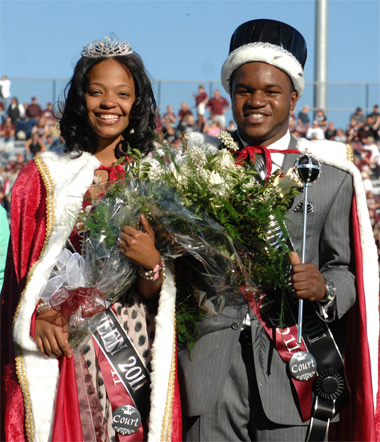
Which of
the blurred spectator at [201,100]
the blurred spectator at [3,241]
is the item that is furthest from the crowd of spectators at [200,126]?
the blurred spectator at [3,241]

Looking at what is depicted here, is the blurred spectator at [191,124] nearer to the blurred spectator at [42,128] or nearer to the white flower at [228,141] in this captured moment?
the blurred spectator at [42,128]

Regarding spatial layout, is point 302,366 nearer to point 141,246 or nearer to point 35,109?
point 141,246

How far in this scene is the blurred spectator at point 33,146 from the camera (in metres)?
20.1

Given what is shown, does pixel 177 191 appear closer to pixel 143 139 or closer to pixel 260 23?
pixel 143 139

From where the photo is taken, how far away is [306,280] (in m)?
3.13

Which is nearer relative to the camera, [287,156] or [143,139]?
[287,156]

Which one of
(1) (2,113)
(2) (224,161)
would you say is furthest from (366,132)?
(2) (224,161)

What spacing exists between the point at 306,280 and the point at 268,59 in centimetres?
98

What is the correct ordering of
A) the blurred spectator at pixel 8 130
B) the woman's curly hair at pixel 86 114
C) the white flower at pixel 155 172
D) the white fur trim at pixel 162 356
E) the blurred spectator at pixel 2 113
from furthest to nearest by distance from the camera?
1. the blurred spectator at pixel 2 113
2. the blurred spectator at pixel 8 130
3. the woman's curly hair at pixel 86 114
4. the white fur trim at pixel 162 356
5. the white flower at pixel 155 172

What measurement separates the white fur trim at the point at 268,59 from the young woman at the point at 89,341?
0.52 meters

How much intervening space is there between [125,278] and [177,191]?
41 cm

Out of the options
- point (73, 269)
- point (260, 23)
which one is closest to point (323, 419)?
point (73, 269)

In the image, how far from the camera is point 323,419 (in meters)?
3.37

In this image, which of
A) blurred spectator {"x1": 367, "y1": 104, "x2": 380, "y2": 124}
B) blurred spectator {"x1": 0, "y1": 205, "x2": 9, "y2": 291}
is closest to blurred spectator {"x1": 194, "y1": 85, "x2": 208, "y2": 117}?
blurred spectator {"x1": 367, "y1": 104, "x2": 380, "y2": 124}
